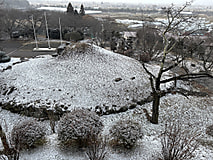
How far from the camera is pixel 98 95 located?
42.7 feet

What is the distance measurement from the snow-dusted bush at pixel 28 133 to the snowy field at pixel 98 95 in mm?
404

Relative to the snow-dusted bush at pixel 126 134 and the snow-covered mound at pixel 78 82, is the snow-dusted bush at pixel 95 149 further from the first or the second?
the snow-covered mound at pixel 78 82

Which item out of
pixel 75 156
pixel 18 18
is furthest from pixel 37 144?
pixel 18 18

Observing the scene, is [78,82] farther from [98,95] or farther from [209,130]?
[209,130]

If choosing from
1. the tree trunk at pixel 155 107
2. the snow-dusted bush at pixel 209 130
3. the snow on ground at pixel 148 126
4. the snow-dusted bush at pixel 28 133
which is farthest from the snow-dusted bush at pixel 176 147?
the snow-dusted bush at pixel 28 133

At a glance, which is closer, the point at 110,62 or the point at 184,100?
the point at 184,100

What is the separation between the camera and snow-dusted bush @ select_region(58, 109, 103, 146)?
7216mm

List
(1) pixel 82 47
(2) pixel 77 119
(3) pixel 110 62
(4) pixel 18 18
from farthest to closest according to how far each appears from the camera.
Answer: (4) pixel 18 18 → (1) pixel 82 47 → (3) pixel 110 62 → (2) pixel 77 119

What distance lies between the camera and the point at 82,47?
59.3 feet

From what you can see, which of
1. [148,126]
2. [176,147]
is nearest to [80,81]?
[148,126]

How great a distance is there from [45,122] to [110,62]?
8.34 m

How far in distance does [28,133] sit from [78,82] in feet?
23.7

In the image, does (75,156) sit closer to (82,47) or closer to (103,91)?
(103,91)

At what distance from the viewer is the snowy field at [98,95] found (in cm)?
762
